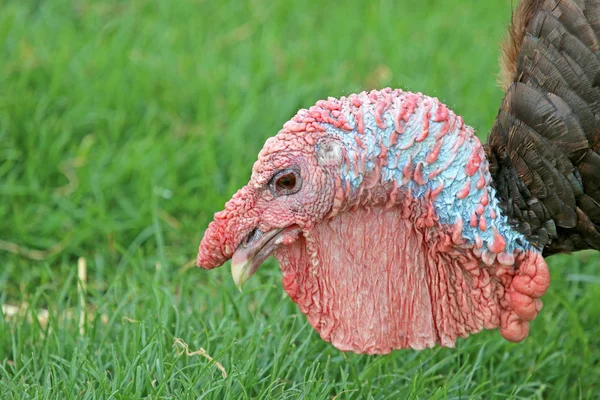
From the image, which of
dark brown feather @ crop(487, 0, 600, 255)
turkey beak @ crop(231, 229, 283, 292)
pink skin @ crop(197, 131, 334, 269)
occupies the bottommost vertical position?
turkey beak @ crop(231, 229, 283, 292)

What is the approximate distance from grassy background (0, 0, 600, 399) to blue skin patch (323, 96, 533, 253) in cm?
55

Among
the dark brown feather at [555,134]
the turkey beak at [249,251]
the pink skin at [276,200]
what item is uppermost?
the dark brown feather at [555,134]

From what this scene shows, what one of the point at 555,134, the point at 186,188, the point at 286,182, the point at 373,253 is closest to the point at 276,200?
the point at 286,182

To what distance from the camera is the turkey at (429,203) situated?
2645 millimetres

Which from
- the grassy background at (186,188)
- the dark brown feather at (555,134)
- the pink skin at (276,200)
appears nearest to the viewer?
the pink skin at (276,200)

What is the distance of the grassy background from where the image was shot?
3336mm

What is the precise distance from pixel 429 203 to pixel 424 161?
13 centimetres

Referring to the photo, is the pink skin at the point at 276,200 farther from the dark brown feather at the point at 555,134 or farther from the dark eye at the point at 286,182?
the dark brown feather at the point at 555,134

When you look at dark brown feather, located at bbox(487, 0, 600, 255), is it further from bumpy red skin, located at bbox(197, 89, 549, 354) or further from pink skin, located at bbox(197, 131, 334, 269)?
pink skin, located at bbox(197, 131, 334, 269)

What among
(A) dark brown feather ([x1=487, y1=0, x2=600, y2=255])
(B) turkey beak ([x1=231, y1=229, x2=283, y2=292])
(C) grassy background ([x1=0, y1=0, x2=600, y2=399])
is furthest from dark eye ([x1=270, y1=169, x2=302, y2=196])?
(C) grassy background ([x1=0, y1=0, x2=600, y2=399])

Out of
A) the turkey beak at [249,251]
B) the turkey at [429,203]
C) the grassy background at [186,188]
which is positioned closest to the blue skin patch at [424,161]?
the turkey at [429,203]

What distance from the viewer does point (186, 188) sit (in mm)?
4688

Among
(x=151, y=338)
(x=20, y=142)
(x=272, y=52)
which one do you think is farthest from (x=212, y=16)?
(x=151, y=338)

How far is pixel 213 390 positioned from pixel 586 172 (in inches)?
54.9
